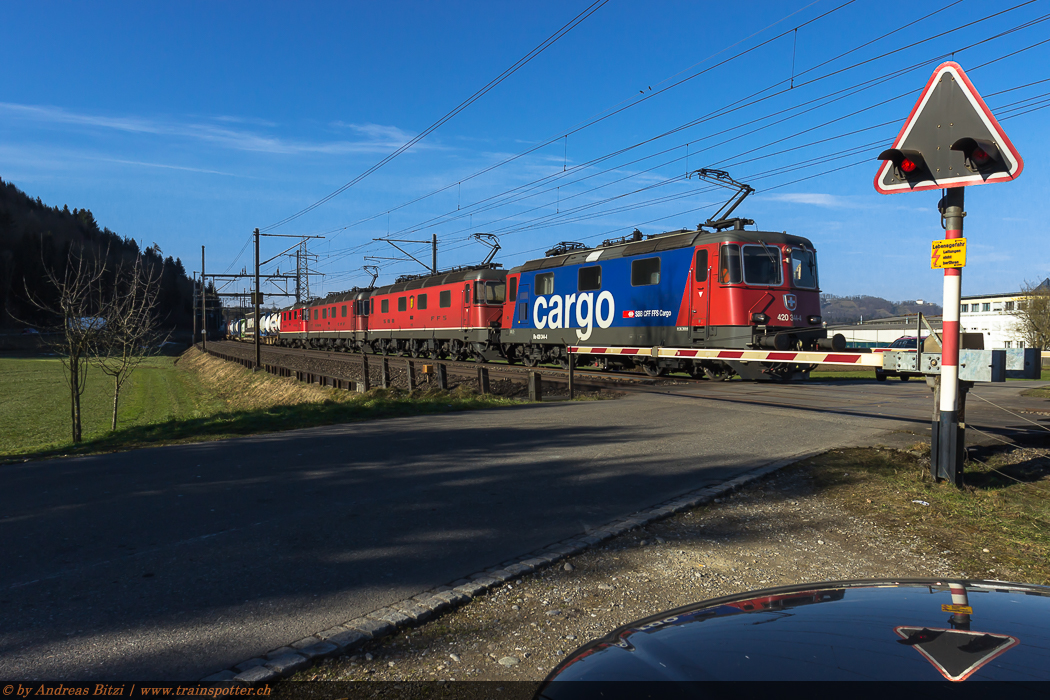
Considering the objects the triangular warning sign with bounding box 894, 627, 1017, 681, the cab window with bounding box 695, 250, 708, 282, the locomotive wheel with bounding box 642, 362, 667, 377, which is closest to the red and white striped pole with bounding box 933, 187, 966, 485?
the triangular warning sign with bounding box 894, 627, 1017, 681

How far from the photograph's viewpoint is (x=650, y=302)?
17219 millimetres

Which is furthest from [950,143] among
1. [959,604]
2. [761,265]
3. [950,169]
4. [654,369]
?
[654,369]

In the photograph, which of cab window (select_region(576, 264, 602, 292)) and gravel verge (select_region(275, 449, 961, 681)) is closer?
gravel verge (select_region(275, 449, 961, 681))

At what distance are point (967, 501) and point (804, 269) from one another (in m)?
11.4

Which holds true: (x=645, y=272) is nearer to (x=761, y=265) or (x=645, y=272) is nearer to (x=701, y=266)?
(x=701, y=266)

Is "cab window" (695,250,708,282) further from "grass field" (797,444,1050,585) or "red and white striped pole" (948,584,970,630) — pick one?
"red and white striped pole" (948,584,970,630)

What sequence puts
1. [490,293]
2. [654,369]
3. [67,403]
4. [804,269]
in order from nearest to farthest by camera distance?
[804,269] → [654,369] → [490,293] → [67,403]

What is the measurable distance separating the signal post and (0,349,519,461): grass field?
7.85m

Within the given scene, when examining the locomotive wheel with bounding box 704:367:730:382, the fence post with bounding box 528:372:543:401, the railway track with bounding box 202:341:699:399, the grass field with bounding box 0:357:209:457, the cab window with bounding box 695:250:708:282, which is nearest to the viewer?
the fence post with bounding box 528:372:543:401

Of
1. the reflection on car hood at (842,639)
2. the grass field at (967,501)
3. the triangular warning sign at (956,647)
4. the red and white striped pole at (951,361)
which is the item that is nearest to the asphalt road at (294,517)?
the grass field at (967,501)

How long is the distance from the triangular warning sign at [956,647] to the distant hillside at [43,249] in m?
95.4

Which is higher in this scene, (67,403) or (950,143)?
(950,143)

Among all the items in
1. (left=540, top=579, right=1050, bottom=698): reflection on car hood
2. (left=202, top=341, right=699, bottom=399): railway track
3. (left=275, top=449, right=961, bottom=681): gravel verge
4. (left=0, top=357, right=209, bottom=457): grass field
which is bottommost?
(left=0, top=357, right=209, bottom=457): grass field

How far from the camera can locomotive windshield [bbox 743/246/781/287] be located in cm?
1509
